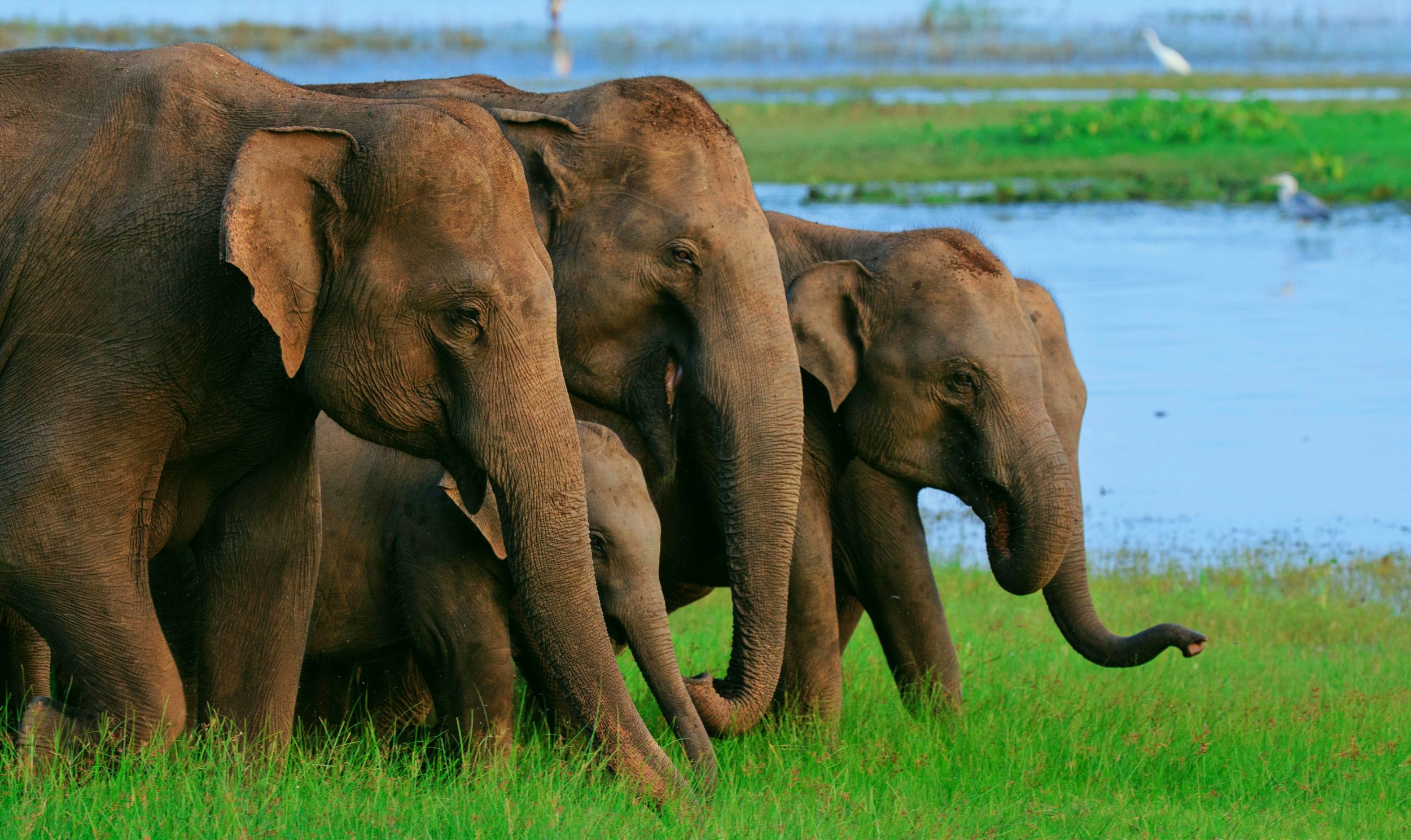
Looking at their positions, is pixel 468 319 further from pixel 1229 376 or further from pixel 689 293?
pixel 1229 376

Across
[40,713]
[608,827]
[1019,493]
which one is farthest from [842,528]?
[40,713]

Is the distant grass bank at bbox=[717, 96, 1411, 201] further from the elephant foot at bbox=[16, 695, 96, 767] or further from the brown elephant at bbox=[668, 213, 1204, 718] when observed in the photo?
the elephant foot at bbox=[16, 695, 96, 767]

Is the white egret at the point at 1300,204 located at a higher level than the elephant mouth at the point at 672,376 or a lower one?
lower

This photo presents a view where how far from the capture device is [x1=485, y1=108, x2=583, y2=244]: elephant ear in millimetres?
5555

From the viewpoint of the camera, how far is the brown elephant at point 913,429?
6.30m

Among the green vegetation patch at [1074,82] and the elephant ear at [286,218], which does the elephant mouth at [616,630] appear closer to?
the elephant ear at [286,218]

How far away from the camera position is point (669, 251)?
5.52 meters

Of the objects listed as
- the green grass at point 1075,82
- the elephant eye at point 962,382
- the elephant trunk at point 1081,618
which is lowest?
the green grass at point 1075,82

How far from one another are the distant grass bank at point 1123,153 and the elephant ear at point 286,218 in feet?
91.0

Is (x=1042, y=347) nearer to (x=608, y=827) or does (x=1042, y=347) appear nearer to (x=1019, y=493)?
(x=1019, y=493)

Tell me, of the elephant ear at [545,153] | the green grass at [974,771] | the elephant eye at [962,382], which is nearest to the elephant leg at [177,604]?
the green grass at [974,771]

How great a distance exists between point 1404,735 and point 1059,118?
35.2m

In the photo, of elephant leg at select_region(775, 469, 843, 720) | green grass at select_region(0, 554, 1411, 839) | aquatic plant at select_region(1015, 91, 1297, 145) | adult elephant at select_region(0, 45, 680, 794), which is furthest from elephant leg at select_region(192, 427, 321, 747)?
aquatic plant at select_region(1015, 91, 1297, 145)

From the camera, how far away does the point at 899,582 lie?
21.6 ft
